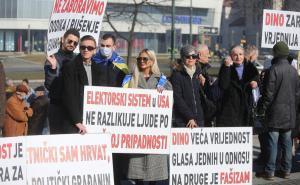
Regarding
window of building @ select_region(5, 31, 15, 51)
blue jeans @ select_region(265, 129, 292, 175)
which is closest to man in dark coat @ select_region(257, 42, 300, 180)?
blue jeans @ select_region(265, 129, 292, 175)

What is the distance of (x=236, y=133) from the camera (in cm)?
727

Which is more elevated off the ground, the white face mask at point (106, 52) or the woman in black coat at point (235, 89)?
the white face mask at point (106, 52)

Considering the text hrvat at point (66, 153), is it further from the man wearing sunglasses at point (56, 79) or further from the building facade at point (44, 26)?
the building facade at point (44, 26)

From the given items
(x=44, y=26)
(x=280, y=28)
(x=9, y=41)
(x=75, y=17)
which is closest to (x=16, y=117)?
(x=75, y=17)

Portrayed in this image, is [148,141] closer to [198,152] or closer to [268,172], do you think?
[198,152]

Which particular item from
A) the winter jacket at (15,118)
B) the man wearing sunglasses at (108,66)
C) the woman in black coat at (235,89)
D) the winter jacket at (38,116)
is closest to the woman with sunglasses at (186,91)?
the man wearing sunglasses at (108,66)

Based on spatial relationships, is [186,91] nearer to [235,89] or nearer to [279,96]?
[235,89]

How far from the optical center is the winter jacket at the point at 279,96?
878 cm

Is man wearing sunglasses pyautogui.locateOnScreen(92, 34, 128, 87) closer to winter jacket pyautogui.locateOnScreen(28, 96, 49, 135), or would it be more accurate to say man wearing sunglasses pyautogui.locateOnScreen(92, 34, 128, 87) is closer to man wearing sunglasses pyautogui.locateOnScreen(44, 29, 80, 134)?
man wearing sunglasses pyautogui.locateOnScreen(44, 29, 80, 134)

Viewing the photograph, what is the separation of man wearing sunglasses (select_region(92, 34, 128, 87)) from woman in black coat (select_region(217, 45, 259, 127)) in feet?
6.07

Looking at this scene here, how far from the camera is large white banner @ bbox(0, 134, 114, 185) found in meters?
5.93

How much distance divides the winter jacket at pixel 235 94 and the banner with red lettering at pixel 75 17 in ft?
6.05

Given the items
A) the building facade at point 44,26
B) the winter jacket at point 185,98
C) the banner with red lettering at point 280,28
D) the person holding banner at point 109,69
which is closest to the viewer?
the person holding banner at point 109,69

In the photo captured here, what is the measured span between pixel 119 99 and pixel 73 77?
57 centimetres
